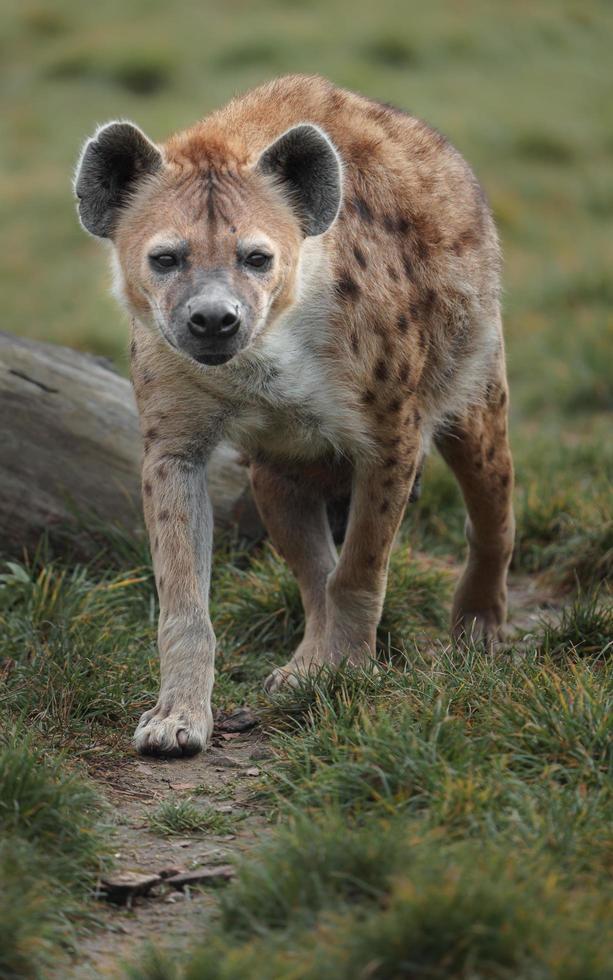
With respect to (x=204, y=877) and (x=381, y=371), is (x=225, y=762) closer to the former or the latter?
(x=204, y=877)

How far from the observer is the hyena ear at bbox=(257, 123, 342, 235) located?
13.2ft

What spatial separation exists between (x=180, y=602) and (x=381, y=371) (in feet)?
2.97

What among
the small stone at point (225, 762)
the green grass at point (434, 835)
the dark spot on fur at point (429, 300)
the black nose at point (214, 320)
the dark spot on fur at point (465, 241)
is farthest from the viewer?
the dark spot on fur at point (465, 241)

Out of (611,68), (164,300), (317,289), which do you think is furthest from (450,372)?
(611,68)

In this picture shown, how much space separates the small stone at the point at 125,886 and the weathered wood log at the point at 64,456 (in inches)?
87.0

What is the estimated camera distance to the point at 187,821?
343 cm

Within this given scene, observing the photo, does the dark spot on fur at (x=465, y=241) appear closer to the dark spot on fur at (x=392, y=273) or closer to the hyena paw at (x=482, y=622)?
the dark spot on fur at (x=392, y=273)

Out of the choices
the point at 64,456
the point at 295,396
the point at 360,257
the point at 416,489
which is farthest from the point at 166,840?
the point at 64,456

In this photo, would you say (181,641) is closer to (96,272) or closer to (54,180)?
(96,272)

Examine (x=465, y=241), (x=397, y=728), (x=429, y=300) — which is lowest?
(x=397, y=728)

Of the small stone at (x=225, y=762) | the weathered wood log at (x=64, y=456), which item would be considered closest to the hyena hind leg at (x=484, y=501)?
the weathered wood log at (x=64, y=456)

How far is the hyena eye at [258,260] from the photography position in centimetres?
380

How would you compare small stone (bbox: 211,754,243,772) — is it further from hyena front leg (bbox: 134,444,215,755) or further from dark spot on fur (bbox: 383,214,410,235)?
dark spot on fur (bbox: 383,214,410,235)

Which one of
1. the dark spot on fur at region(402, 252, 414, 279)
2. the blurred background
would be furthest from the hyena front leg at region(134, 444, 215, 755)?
the blurred background
